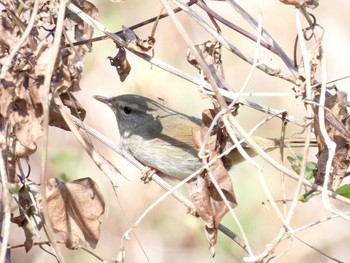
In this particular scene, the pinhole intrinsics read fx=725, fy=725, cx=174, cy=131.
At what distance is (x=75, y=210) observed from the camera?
219 centimetres

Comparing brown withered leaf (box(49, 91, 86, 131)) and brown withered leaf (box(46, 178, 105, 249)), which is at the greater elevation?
brown withered leaf (box(49, 91, 86, 131))

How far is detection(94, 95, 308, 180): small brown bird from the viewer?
394 cm

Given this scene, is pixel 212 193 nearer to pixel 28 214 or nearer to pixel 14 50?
pixel 28 214

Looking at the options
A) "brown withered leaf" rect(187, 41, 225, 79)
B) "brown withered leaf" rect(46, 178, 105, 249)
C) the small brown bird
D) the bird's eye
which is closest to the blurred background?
the bird's eye

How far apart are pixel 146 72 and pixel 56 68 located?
376 cm

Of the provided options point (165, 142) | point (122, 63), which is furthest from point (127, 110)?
point (122, 63)

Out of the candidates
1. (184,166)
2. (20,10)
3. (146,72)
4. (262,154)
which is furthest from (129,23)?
(262,154)

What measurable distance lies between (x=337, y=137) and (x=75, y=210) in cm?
83

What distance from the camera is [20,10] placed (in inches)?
91.0

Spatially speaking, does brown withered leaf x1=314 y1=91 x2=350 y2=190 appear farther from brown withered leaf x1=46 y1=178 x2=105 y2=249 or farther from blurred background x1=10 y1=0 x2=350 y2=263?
blurred background x1=10 y1=0 x2=350 y2=263

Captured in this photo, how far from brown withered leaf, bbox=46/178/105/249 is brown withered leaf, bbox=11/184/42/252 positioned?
11 cm

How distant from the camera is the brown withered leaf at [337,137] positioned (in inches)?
87.0

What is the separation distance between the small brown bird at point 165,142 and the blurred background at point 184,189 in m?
1.10

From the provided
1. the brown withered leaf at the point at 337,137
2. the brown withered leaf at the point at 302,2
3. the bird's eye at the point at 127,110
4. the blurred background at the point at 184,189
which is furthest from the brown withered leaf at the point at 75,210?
the blurred background at the point at 184,189
